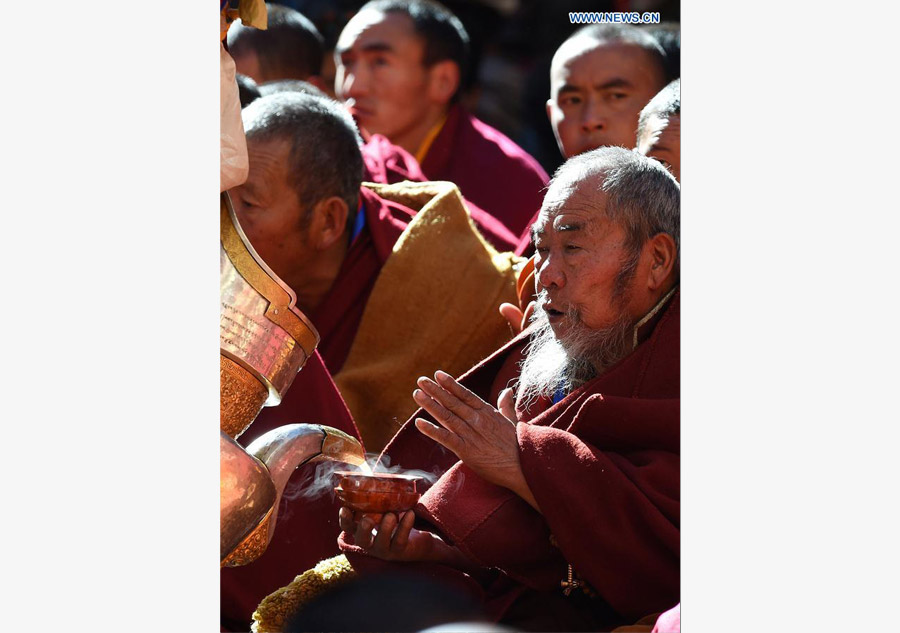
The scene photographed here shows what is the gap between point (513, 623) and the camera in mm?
2881

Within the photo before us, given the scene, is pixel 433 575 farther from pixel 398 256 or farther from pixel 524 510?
pixel 398 256

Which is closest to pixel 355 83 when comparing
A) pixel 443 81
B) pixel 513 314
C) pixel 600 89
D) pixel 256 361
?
pixel 443 81

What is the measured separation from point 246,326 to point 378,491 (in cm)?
46

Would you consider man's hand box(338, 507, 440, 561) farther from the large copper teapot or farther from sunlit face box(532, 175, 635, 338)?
sunlit face box(532, 175, 635, 338)

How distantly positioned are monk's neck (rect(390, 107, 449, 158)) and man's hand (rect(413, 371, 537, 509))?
2.67 metres

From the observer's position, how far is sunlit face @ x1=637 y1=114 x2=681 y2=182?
10.7ft

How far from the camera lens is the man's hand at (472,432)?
9.08 feet

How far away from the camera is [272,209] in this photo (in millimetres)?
3623

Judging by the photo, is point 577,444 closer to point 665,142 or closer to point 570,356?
point 570,356

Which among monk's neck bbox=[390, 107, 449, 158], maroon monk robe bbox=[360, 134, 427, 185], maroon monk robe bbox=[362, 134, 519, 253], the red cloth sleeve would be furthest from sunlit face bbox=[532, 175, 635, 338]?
monk's neck bbox=[390, 107, 449, 158]

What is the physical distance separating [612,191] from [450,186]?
3.70ft

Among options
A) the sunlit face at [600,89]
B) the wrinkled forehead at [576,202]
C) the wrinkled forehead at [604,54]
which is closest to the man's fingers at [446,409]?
the wrinkled forehead at [576,202]

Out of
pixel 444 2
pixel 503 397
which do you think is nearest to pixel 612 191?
pixel 503 397

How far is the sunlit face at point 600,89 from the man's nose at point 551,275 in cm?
80
